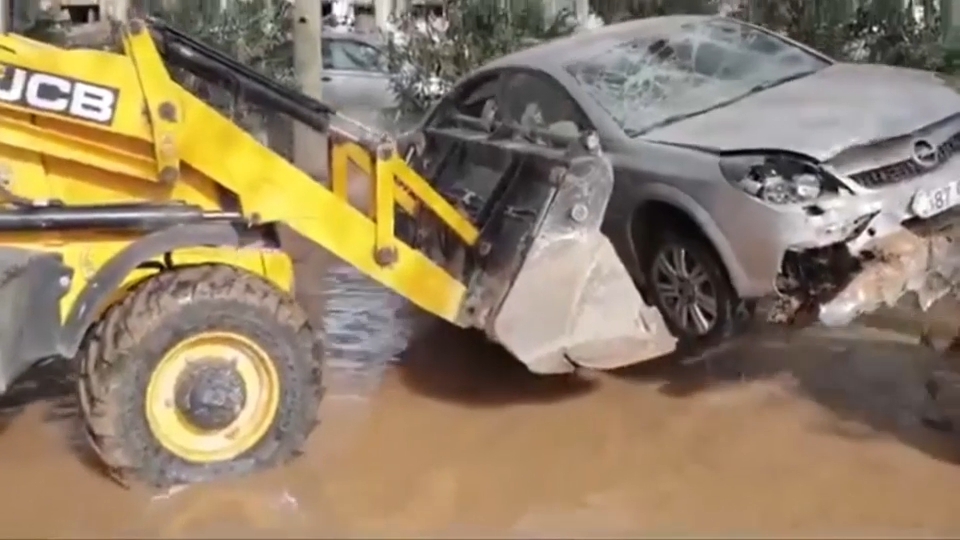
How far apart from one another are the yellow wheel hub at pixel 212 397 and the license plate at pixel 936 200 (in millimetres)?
3215

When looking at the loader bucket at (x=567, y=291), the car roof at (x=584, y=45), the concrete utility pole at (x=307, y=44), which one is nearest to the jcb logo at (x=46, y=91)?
the loader bucket at (x=567, y=291)

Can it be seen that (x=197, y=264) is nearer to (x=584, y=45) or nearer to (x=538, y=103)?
(x=538, y=103)

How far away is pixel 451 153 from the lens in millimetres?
8164

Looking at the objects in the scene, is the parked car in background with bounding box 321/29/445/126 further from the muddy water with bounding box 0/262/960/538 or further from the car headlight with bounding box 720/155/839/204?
the car headlight with bounding box 720/155/839/204

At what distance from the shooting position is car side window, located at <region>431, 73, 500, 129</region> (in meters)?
8.77

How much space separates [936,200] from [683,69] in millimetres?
1994

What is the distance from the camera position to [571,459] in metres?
6.11

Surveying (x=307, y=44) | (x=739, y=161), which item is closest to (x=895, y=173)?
(x=739, y=161)

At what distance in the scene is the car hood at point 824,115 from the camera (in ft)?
22.2

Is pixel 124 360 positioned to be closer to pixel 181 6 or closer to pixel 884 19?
pixel 884 19

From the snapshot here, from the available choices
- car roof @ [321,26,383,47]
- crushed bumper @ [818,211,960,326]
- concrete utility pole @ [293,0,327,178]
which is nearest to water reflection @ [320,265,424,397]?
crushed bumper @ [818,211,960,326]

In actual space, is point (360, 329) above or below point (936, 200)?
below

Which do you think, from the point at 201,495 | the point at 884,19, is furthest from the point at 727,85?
the point at 884,19

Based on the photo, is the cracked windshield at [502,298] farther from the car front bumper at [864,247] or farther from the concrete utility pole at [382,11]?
the concrete utility pole at [382,11]
